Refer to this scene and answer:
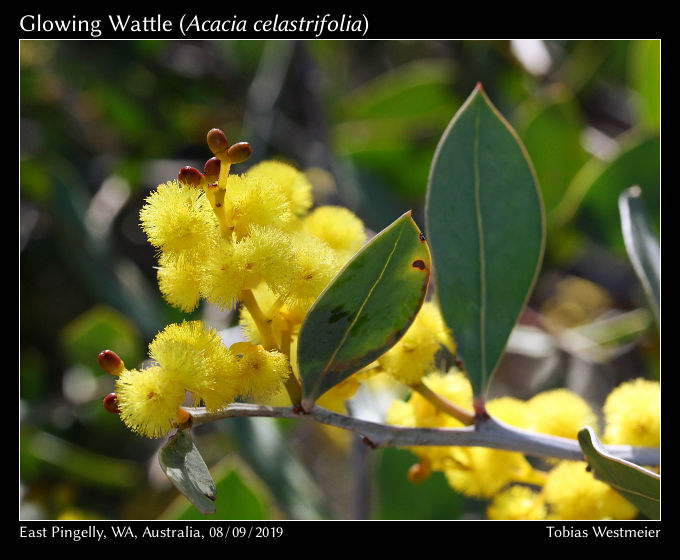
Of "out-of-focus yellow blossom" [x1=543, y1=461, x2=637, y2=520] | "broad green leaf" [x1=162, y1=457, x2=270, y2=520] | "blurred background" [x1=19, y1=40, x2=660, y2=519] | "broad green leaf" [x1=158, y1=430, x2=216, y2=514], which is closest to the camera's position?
"broad green leaf" [x1=158, y1=430, x2=216, y2=514]

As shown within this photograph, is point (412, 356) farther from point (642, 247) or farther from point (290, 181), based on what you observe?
point (642, 247)

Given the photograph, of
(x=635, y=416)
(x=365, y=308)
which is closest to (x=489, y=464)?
(x=635, y=416)

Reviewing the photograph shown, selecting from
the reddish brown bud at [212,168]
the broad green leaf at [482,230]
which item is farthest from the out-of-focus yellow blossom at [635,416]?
the reddish brown bud at [212,168]

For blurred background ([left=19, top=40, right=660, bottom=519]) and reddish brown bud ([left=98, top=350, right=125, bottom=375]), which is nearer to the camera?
reddish brown bud ([left=98, top=350, right=125, bottom=375])

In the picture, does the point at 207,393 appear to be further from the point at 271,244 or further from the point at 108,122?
the point at 108,122

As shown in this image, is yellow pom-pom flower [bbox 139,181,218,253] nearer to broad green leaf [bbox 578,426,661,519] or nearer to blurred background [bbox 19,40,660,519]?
broad green leaf [bbox 578,426,661,519]

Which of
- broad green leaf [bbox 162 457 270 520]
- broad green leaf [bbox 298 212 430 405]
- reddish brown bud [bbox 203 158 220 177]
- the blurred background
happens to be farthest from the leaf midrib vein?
broad green leaf [bbox 162 457 270 520]

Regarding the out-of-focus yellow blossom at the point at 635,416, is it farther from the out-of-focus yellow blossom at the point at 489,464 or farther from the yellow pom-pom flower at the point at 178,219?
the yellow pom-pom flower at the point at 178,219
